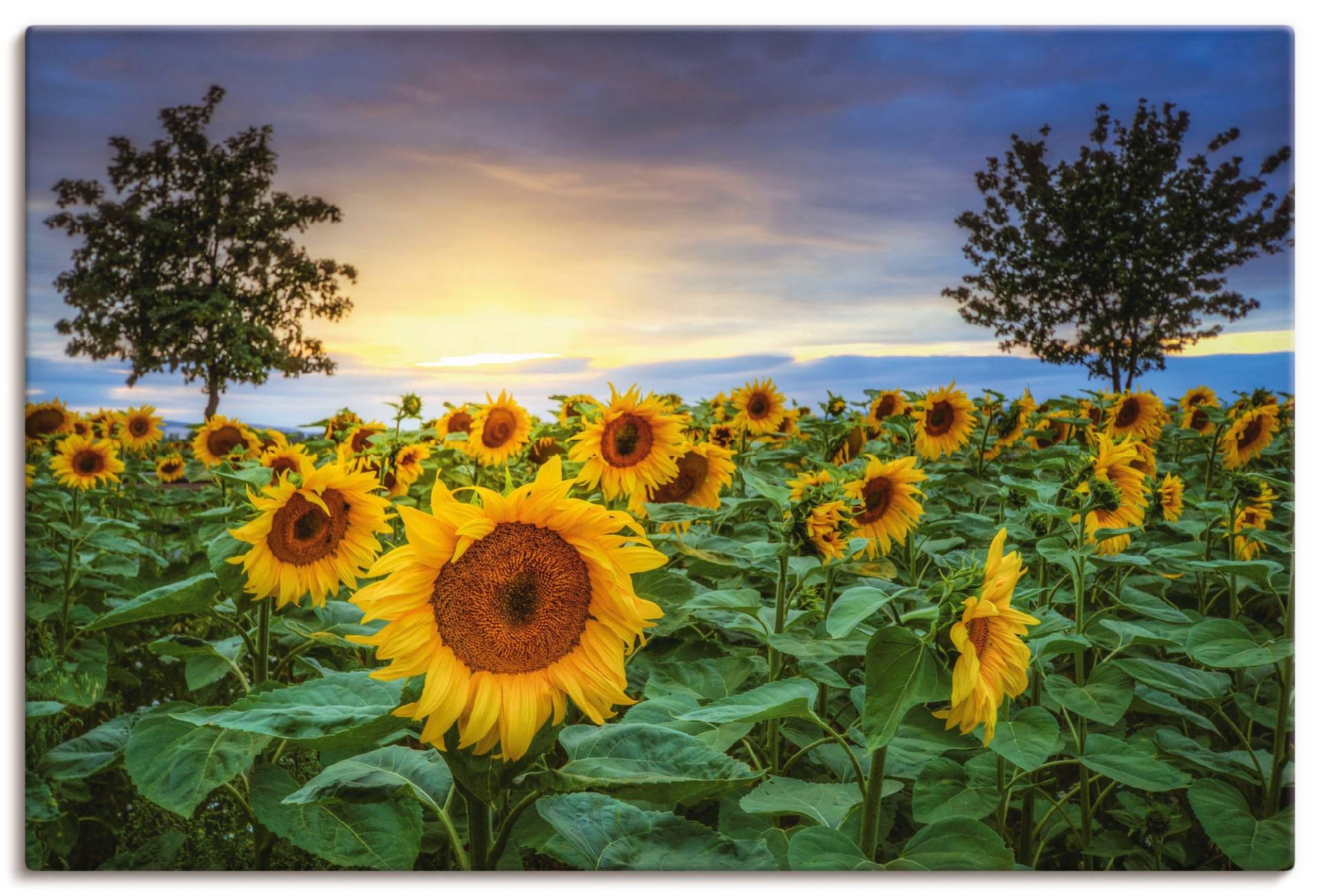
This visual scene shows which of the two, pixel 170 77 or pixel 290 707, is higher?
pixel 170 77

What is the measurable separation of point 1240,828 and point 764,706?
1440mm

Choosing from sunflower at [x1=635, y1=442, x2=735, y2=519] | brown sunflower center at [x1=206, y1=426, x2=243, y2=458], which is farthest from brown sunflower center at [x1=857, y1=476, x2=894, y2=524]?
brown sunflower center at [x1=206, y1=426, x2=243, y2=458]

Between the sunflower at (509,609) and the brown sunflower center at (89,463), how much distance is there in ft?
8.98

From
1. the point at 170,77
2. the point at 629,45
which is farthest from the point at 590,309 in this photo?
the point at 170,77

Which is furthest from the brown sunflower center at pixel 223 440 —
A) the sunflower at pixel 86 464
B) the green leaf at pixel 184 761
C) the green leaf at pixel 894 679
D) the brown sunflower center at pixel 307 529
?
the green leaf at pixel 894 679

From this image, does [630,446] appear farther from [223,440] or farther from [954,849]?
[223,440]

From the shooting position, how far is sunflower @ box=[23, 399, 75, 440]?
2.54 m

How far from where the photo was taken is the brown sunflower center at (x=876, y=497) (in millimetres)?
2439

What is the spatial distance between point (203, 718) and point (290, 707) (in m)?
0.17

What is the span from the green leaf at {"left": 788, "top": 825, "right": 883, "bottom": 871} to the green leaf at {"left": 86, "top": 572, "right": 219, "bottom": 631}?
3.44ft

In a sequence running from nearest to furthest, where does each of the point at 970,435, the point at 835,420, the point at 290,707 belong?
the point at 290,707, the point at 835,420, the point at 970,435

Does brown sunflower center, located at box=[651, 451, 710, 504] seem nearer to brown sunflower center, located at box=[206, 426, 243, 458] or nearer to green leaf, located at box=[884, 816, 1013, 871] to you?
green leaf, located at box=[884, 816, 1013, 871]

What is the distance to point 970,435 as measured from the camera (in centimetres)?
371

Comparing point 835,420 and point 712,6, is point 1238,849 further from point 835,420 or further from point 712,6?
point 712,6
